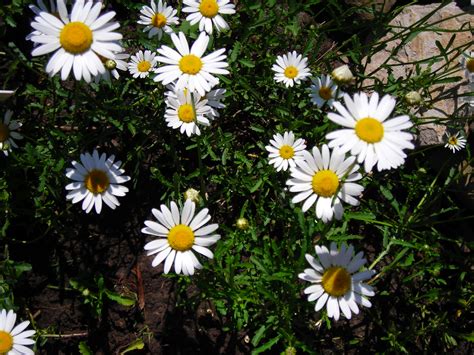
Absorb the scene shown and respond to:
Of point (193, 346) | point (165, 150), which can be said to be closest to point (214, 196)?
point (165, 150)

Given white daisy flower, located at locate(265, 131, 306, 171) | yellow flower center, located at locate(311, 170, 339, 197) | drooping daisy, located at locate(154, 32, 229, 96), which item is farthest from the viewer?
white daisy flower, located at locate(265, 131, 306, 171)

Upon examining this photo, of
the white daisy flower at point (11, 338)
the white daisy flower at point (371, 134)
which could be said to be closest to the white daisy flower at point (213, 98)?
the white daisy flower at point (371, 134)

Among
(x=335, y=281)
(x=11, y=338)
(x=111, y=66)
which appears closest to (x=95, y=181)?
(x=111, y=66)

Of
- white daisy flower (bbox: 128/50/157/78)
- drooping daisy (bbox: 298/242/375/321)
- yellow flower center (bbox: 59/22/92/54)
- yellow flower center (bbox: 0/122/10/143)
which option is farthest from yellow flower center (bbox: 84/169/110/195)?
drooping daisy (bbox: 298/242/375/321)

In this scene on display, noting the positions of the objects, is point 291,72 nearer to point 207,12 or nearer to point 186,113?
point 207,12

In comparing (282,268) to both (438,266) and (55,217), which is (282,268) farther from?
(55,217)

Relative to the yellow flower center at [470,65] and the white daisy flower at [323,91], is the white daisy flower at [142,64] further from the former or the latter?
the yellow flower center at [470,65]

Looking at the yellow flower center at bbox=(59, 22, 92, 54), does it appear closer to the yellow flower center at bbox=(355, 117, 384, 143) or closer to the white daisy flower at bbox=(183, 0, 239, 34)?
the white daisy flower at bbox=(183, 0, 239, 34)
